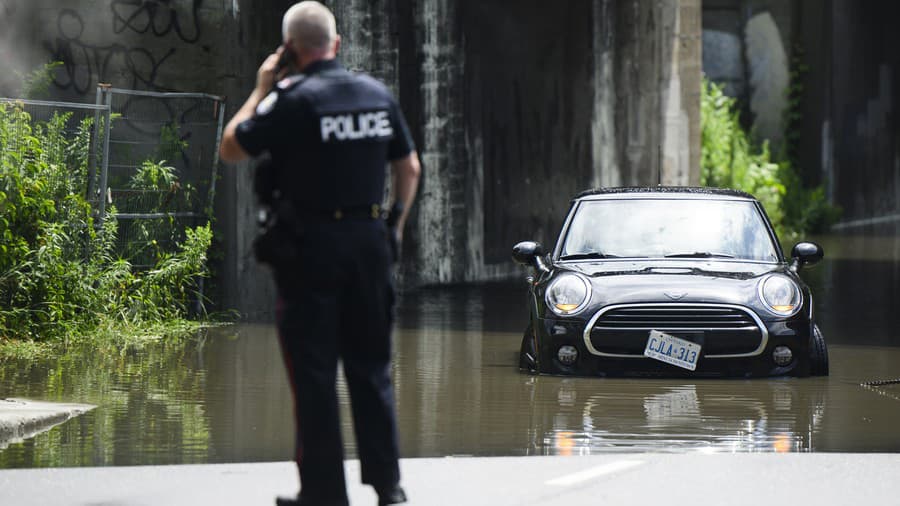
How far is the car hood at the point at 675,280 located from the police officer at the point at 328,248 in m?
4.68

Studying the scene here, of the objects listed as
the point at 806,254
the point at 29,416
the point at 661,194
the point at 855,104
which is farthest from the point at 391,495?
the point at 855,104

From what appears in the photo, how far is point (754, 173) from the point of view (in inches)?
1293

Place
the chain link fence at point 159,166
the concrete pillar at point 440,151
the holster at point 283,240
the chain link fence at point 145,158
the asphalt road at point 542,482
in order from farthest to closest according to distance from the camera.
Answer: the concrete pillar at point 440,151
the chain link fence at point 159,166
the chain link fence at point 145,158
the asphalt road at point 542,482
the holster at point 283,240

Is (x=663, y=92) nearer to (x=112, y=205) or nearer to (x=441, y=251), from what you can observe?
(x=441, y=251)

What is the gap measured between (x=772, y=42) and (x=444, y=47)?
58.5 feet

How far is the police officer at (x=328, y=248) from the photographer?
5.98 meters

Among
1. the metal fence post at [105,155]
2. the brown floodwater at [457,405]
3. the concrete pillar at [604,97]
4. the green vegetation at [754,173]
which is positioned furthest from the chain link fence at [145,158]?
the green vegetation at [754,173]

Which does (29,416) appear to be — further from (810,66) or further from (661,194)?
(810,66)

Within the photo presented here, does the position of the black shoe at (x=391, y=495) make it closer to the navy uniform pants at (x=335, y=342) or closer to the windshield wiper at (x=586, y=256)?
the navy uniform pants at (x=335, y=342)

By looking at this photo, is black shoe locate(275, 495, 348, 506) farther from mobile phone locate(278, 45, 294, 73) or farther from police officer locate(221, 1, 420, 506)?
mobile phone locate(278, 45, 294, 73)

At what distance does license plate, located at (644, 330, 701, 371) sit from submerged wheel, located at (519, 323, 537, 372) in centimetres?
92

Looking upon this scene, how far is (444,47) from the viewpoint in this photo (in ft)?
66.4

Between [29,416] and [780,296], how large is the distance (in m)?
4.88

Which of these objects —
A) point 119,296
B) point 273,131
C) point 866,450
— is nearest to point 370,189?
point 273,131
